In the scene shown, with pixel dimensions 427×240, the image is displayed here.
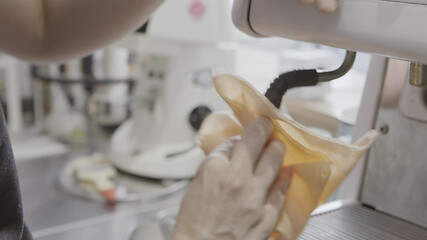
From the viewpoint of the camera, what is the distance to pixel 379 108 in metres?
0.62

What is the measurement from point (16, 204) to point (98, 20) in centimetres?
28

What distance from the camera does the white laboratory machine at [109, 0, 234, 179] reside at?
105cm

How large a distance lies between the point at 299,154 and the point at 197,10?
0.70 metres

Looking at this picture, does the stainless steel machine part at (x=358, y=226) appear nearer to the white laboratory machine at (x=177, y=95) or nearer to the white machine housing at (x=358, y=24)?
the white machine housing at (x=358, y=24)

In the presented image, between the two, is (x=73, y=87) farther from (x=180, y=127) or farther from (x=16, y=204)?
(x=16, y=204)

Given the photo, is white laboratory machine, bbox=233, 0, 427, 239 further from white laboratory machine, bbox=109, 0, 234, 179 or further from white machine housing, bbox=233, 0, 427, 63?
white laboratory machine, bbox=109, 0, 234, 179

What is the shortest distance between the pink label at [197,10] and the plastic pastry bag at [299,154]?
646 millimetres

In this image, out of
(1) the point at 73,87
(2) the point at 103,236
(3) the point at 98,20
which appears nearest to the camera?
(3) the point at 98,20

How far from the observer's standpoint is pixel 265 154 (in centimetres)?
39

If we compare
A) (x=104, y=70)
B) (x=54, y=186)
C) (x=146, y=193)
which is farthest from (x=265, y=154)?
(x=104, y=70)

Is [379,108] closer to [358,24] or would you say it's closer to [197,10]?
[358,24]

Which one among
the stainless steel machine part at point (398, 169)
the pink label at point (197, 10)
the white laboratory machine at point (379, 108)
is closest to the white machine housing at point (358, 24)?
the white laboratory machine at point (379, 108)

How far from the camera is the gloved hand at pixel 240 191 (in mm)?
369

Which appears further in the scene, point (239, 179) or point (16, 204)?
point (16, 204)
